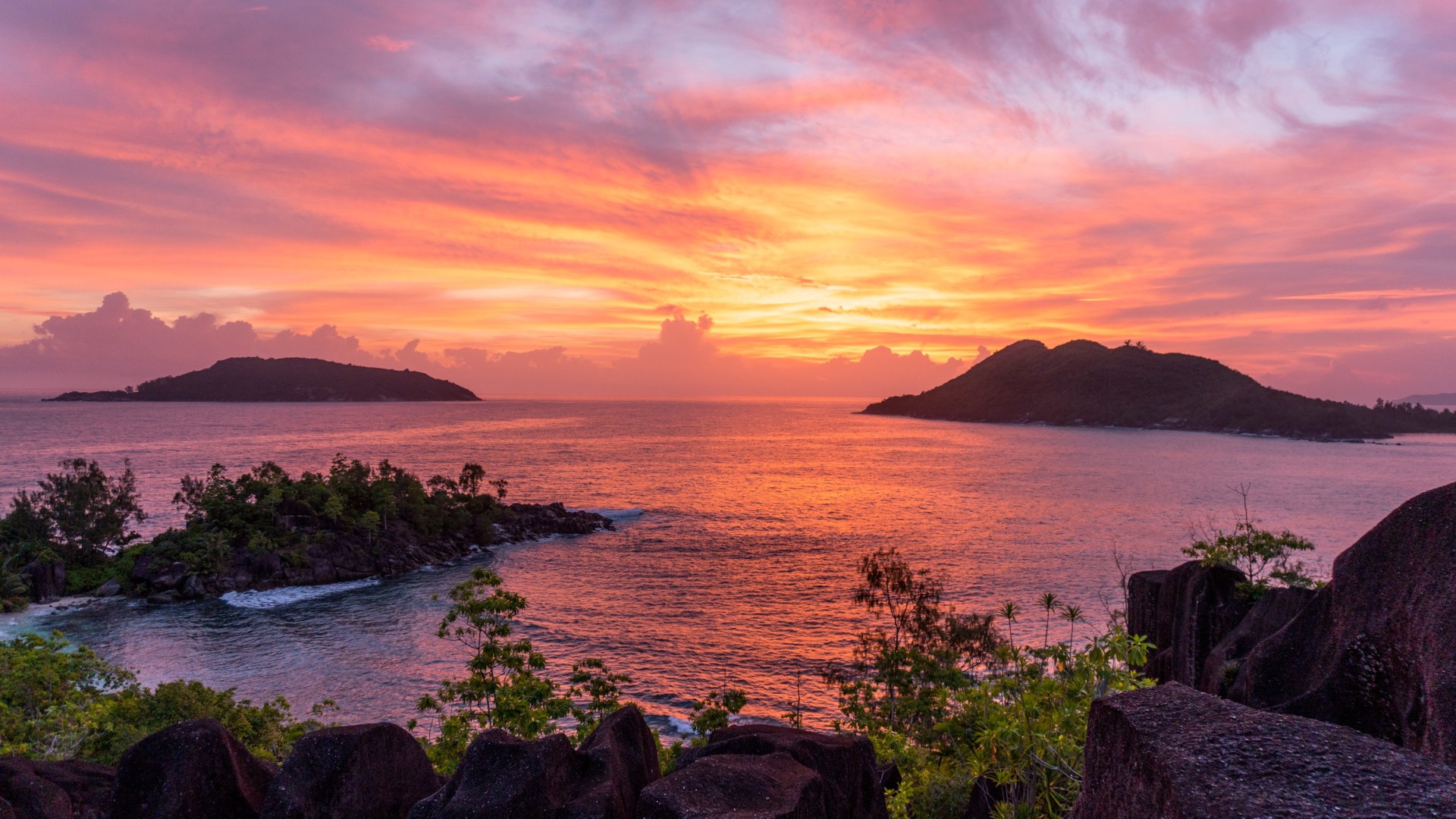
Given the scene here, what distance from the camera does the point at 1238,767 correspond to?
4.47 m

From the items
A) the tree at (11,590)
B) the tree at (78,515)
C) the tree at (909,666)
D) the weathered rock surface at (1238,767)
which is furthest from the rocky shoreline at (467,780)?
the tree at (78,515)

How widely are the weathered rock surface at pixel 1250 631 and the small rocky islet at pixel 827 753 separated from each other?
4.30 m

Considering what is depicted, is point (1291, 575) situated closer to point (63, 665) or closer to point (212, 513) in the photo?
point (63, 665)

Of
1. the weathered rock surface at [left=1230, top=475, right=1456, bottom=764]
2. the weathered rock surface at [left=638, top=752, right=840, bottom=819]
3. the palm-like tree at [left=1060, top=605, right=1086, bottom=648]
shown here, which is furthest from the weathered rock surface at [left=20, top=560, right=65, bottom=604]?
the weathered rock surface at [left=1230, top=475, right=1456, bottom=764]

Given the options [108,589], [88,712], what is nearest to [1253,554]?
[88,712]

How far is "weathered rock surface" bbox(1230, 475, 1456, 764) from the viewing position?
27.0ft

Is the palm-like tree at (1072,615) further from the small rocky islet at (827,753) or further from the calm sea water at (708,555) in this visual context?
the calm sea water at (708,555)

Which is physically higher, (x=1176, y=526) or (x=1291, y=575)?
(x=1291, y=575)

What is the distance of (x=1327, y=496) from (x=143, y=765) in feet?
499

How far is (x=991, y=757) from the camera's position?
41.1 feet

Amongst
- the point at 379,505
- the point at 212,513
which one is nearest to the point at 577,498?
the point at 379,505

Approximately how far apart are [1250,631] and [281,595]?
66789 millimetres

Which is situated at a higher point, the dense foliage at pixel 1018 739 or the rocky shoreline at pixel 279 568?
the dense foliage at pixel 1018 739

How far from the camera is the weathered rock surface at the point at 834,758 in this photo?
38.0 feet
